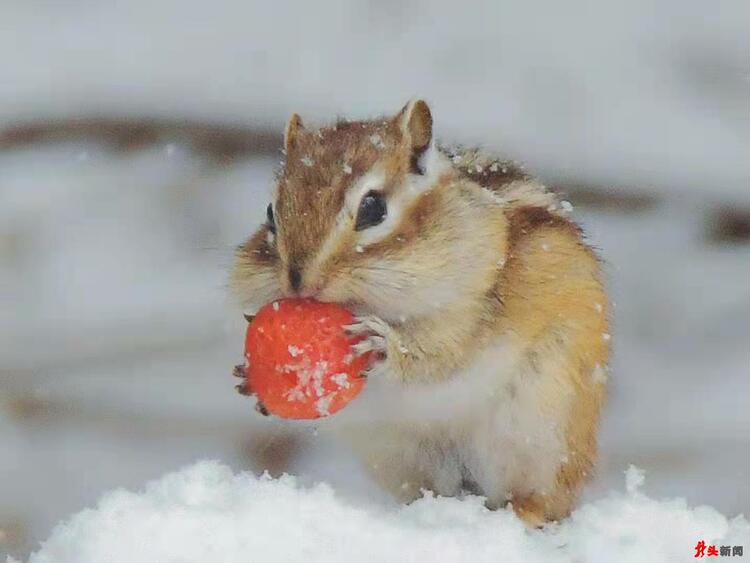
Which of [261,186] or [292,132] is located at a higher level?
[292,132]

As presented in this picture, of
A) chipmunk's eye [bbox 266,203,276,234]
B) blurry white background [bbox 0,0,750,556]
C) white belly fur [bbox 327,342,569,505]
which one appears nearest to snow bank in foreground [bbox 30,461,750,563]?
white belly fur [bbox 327,342,569,505]

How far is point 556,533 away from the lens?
954 millimetres

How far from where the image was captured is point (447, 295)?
95 centimetres

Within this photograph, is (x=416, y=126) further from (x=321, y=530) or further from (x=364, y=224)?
(x=321, y=530)

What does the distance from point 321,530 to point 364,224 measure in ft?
0.74

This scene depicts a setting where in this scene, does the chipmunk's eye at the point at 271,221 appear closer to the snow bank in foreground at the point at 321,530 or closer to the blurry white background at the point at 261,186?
the snow bank in foreground at the point at 321,530

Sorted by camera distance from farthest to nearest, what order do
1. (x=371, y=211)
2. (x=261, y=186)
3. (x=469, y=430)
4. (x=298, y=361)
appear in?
1. (x=261, y=186)
2. (x=469, y=430)
3. (x=371, y=211)
4. (x=298, y=361)

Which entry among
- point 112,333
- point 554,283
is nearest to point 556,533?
point 554,283

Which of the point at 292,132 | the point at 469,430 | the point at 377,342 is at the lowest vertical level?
the point at 469,430

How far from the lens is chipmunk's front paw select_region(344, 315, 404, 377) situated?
0.86 m

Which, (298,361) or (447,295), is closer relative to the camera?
(298,361)

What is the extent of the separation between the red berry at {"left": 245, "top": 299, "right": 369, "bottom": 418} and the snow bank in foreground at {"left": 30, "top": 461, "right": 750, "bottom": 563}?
88 millimetres

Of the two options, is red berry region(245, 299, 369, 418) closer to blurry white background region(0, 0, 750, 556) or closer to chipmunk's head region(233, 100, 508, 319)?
chipmunk's head region(233, 100, 508, 319)

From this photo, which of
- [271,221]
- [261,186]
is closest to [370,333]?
[271,221]
